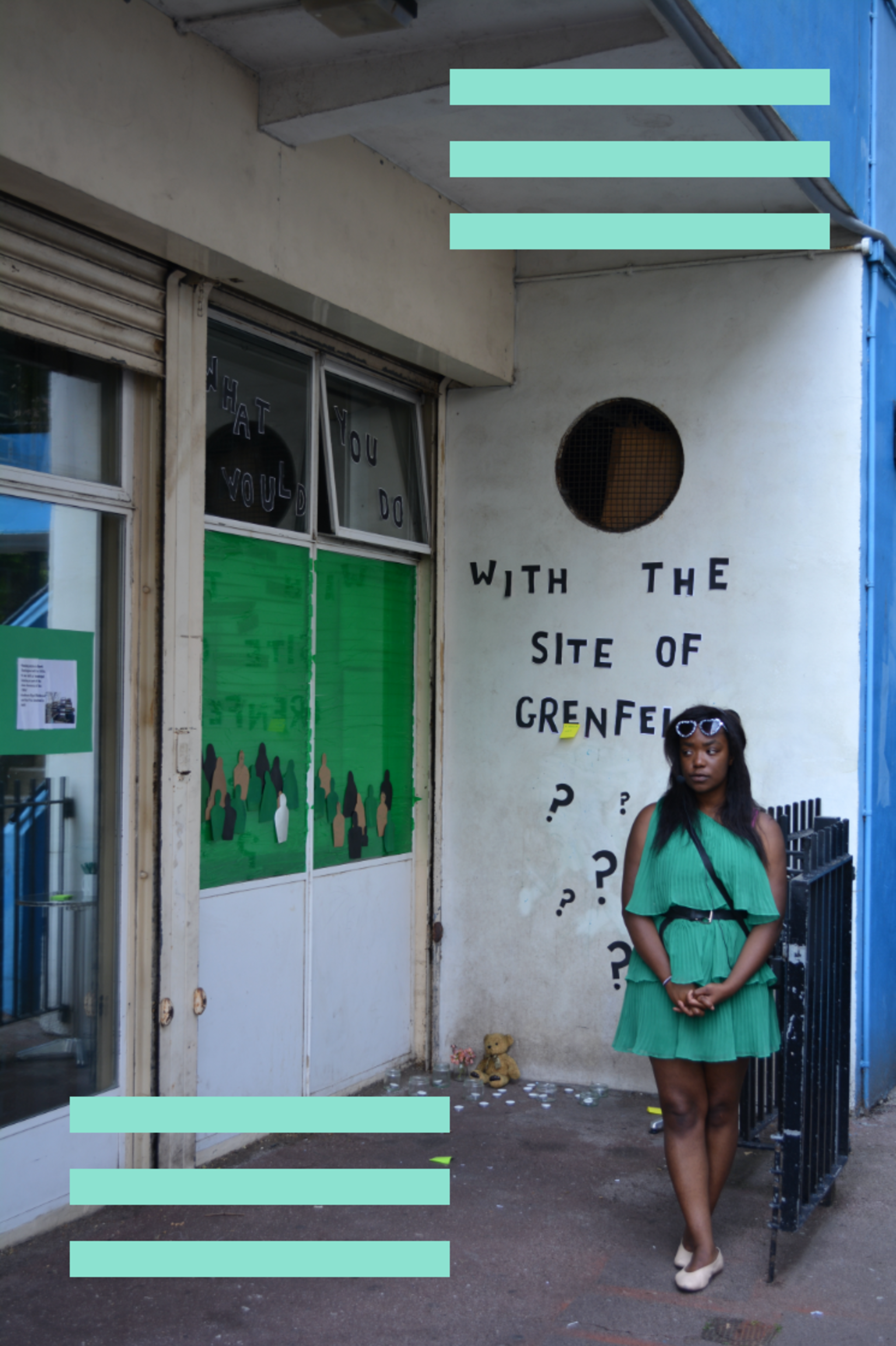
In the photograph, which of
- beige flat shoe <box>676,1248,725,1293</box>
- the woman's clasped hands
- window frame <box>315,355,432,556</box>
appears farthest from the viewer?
window frame <box>315,355,432,556</box>

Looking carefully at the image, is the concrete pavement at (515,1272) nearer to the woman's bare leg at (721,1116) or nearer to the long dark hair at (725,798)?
the woman's bare leg at (721,1116)

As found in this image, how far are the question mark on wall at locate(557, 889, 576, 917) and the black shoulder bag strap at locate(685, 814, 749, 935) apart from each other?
2.48m

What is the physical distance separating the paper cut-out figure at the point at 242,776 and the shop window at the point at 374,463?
123 cm

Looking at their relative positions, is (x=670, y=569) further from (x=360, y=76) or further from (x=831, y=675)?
(x=360, y=76)

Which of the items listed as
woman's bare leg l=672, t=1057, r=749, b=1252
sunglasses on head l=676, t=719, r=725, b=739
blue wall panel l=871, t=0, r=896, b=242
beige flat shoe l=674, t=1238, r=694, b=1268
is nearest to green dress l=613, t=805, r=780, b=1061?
woman's bare leg l=672, t=1057, r=749, b=1252

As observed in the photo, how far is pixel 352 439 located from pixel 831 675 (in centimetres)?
254

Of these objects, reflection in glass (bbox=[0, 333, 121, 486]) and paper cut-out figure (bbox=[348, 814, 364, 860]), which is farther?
paper cut-out figure (bbox=[348, 814, 364, 860])

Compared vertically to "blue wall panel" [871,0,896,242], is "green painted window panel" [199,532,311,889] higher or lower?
lower

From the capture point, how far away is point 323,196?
5.23 metres

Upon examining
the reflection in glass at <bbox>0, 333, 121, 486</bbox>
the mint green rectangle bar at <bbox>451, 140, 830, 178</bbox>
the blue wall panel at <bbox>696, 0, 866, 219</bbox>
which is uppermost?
the blue wall panel at <bbox>696, 0, 866, 219</bbox>

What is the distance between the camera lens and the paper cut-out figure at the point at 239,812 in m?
5.41

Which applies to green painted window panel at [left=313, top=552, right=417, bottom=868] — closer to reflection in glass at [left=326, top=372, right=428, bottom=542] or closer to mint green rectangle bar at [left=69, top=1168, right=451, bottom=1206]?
reflection in glass at [left=326, top=372, right=428, bottom=542]

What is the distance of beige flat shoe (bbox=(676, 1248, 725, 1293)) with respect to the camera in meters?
4.07

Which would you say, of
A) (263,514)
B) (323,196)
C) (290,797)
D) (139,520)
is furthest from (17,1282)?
(323,196)
